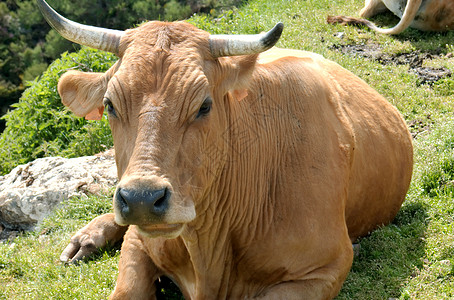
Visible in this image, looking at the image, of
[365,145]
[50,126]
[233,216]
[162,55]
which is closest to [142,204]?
[162,55]

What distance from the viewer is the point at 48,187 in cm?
776

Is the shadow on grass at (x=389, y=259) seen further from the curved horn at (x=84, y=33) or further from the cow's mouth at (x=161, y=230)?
the curved horn at (x=84, y=33)

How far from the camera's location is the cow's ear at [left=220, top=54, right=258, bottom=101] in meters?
4.62

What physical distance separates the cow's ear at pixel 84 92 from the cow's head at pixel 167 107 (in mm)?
105

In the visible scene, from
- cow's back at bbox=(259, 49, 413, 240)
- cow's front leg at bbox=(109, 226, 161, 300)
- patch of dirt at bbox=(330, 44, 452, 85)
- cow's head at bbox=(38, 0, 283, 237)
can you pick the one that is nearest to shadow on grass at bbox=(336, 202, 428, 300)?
cow's back at bbox=(259, 49, 413, 240)

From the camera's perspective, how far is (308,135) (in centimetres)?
536

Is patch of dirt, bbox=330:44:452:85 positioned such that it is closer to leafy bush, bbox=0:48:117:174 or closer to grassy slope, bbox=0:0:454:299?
grassy slope, bbox=0:0:454:299

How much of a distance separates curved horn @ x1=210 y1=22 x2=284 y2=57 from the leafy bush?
4.90 metres

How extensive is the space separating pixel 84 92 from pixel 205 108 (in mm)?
1084

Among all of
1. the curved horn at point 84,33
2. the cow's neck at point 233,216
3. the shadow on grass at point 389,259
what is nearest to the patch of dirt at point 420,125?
the shadow on grass at point 389,259

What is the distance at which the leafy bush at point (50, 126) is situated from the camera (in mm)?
9297

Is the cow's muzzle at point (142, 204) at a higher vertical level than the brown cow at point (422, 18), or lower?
higher

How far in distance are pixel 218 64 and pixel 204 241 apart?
1.32 m

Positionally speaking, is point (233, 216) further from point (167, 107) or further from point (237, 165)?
point (167, 107)
